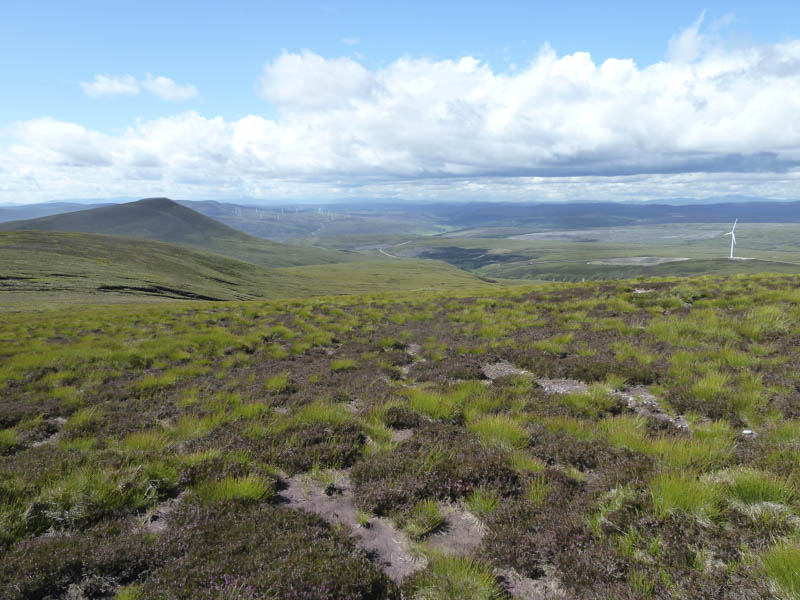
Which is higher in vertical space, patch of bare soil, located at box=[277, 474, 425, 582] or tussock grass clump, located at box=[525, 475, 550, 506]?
tussock grass clump, located at box=[525, 475, 550, 506]

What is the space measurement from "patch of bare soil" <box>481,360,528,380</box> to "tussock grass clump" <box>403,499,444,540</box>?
24.7 ft

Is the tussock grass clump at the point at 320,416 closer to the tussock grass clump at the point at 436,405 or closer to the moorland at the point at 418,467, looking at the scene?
the moorland at the point at 418,467

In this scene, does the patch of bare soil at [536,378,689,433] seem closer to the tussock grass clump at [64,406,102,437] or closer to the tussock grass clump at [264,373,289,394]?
the tussock grass clump at [264,373,289,394]

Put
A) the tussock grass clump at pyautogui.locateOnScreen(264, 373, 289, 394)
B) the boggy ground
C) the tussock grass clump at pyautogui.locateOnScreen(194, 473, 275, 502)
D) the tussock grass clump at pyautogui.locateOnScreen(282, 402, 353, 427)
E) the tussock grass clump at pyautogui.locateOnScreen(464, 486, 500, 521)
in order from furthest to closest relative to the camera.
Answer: the tussock grass clump at pyautogui.locateOnScreen(264, 373, 289, 394)
the tussock grass clump at pyautogui.locateOnScreen(282, 402, 353, 427)
the tussock grass clump at pyautogui.locateOnScreen(194, 473, 275, 502)
the tussock grass clump at pyautogui.locateOnScreen(464, 486, 500, 521)
the boggy ground

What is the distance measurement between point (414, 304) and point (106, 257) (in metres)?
142

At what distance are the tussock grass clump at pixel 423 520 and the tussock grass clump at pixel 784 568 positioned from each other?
4111mm

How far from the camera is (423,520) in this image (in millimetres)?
6148

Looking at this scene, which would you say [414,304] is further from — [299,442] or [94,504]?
[94,504]

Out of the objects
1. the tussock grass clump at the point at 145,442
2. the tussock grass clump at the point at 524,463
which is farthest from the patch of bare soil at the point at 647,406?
the tussock grass clump at the point at 145,442

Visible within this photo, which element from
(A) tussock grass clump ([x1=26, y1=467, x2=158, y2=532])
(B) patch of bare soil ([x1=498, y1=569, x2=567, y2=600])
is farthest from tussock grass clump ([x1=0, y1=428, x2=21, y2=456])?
(B) patch of bare soil ([x1=498, y1=569, x2=567, y2=600])

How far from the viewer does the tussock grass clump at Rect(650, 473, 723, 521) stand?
559cm

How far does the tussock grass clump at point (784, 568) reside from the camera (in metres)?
4.16

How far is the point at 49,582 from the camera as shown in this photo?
4711 mm

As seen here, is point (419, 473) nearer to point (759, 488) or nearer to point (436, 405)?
point (436, 405)
